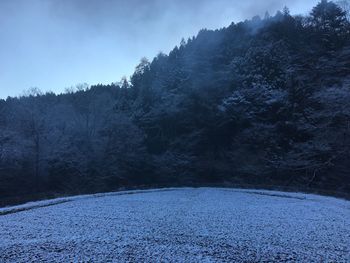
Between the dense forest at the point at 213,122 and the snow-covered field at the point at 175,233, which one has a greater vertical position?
the dense forest at the point at 213,122

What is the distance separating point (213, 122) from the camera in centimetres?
4562

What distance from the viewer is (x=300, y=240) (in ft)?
36.9

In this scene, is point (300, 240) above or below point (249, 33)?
below

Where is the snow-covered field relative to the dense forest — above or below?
below

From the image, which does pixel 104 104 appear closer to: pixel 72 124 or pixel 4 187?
pixel 72 124

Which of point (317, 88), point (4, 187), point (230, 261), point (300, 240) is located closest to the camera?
point (230, 261)

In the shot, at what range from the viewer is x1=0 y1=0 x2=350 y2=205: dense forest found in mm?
31562

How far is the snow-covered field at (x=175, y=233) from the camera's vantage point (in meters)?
9.45

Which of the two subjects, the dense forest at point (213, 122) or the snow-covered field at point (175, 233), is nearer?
the snow-covered field at point (175, 233)

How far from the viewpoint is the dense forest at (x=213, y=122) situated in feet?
104

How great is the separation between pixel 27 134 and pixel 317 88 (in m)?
33.2

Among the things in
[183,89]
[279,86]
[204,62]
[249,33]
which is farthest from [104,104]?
[249,33]

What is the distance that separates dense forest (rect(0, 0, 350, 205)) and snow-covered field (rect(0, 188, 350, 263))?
503 inches

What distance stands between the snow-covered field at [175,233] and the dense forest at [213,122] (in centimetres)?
1277
